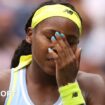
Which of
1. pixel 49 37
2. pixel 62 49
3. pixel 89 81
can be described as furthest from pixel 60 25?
pixel 89 81

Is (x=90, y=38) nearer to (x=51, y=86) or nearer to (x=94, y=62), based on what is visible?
(x=94, y=62)

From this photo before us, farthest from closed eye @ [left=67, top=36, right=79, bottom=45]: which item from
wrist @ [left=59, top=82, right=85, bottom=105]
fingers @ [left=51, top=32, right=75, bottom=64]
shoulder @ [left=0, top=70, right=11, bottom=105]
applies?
shoulder @ [left=0, top=70, right=11, bottom=105]

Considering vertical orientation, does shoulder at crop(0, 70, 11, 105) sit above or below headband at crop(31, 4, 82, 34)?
below

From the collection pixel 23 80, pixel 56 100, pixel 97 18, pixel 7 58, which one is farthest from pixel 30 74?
pixel 97 18

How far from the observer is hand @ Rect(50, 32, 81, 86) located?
271 centimetres

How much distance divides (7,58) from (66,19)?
8.33ft

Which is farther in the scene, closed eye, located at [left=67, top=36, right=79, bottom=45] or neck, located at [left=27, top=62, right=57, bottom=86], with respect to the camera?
neck, located at [left=27, top=62, right=57, bottom=86]

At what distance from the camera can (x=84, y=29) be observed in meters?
5.77

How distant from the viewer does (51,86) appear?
3.07m

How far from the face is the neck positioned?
11cm

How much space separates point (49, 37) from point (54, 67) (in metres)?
0.18

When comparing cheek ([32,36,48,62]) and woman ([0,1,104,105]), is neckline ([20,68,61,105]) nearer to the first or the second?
woman ([0,1,104,105])

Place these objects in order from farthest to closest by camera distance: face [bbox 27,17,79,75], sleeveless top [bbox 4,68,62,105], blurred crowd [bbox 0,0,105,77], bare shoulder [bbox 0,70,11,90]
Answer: blurred crowd [bbox 0,0,105,77], bare shoulder [bbox 0,70,11,90], sleeveless top [bbox 4,68,62,105], face [bbox 27,17,79,75]

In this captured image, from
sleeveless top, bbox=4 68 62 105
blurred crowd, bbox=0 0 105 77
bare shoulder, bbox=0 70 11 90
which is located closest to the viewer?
sleeveless top, bbox=4 68 62 105
